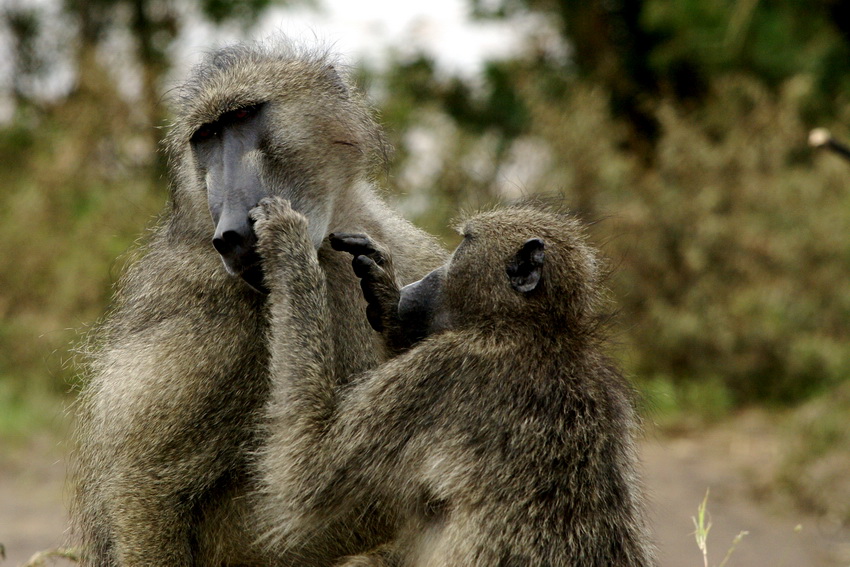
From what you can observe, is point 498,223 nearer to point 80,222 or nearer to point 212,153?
point 212,153

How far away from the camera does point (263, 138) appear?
3.24 metres

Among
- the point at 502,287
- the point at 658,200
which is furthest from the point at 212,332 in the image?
the point at 658,200

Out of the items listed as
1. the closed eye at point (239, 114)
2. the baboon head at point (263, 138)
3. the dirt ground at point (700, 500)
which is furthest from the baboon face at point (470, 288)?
the dirt ground at point (700, 500)

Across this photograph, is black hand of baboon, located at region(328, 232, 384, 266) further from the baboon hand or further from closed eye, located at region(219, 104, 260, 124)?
closed eye, located at region(219, 104, 260, 124)

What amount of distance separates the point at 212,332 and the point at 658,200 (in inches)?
278

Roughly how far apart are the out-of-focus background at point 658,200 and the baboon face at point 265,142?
4.28m

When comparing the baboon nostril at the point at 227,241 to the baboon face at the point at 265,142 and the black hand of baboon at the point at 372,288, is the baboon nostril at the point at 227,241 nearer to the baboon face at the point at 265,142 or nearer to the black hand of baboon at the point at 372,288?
the baboon face at the point at 265,142

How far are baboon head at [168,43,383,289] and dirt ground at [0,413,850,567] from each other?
2998 mm

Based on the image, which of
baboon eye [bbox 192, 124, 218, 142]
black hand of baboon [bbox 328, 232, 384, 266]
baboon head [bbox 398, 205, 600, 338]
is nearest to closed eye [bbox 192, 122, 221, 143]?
baboon eye [bbox 192, 124, 218, 142]

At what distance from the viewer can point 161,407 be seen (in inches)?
122

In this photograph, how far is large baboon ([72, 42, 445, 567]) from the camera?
3.10 meters

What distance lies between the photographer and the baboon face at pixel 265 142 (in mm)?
3057

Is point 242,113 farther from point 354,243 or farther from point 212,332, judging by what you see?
point 212,332

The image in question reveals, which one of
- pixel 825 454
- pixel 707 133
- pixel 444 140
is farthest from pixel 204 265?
pixel 707 133
